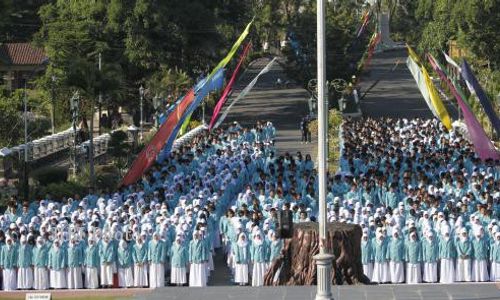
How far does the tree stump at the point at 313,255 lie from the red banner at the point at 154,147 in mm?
8488

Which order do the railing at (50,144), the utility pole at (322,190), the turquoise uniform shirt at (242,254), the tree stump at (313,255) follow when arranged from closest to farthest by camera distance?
the utility pole at (322,190)
the tree stump at (313,255)
the turquoise uniform shirt at (242,254)
the railing at (50,144)

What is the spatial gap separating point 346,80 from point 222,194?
28.7 meters

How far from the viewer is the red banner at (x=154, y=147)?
30469 millimetres

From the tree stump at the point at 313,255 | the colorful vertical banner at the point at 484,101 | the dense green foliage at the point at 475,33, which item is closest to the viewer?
the tree stump at the point at 313,255

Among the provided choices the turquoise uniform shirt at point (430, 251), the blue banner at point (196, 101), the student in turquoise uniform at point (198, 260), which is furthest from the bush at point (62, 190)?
the turquoise uniform shirt at point (430, 251)

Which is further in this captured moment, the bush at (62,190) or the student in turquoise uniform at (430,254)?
the bush at (62,190)

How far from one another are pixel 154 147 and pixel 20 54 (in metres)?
34.4

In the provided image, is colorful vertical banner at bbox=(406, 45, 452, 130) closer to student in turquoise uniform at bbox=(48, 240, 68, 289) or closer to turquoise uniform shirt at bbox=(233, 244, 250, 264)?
turquoise uniform shirt at bbox=(233, 244, 250, 264)

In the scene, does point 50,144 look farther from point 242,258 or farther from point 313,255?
point 313,255

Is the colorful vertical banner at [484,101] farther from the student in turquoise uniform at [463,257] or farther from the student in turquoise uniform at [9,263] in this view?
the student in turquoise uniform at [9,263]

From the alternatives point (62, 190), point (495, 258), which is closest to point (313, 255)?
point (495, 258)

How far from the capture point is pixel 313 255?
21.9 metres

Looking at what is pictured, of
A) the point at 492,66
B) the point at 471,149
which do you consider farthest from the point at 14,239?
the point at 492,66

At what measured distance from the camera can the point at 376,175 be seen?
29344 mm
